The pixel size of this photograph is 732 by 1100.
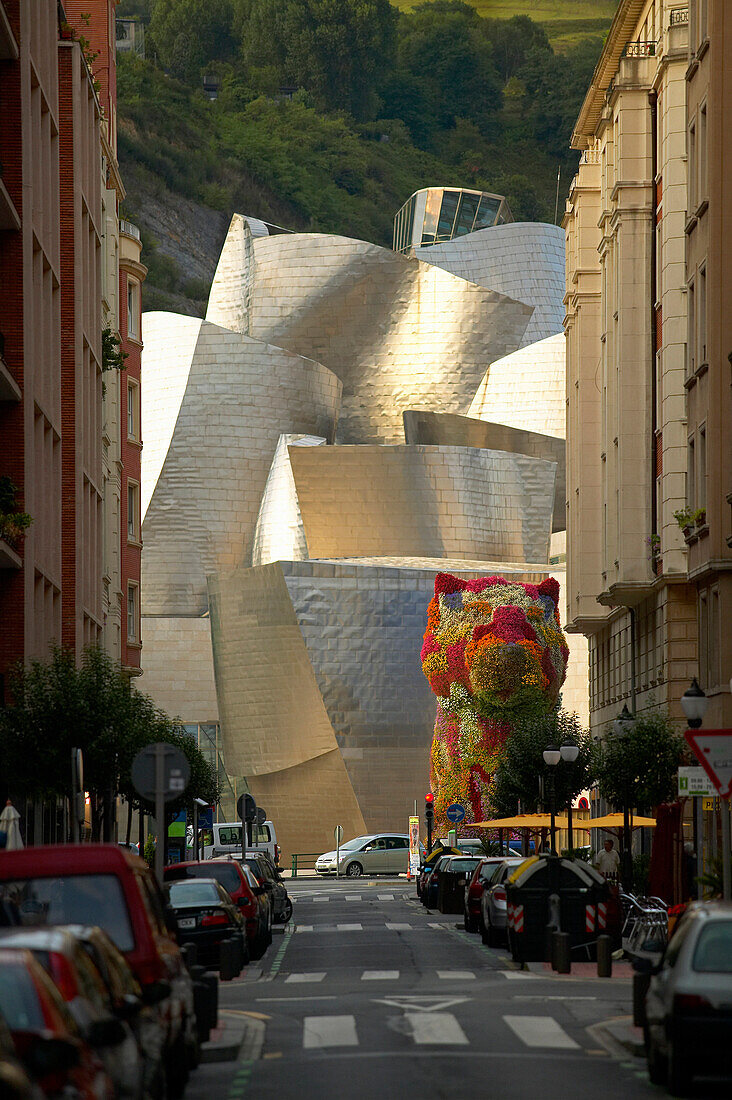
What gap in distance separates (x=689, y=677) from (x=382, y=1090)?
29.6m

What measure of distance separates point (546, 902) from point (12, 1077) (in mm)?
19511

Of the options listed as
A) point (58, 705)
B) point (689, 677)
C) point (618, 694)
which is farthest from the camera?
point (618, 694)

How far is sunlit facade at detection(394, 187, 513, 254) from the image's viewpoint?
4909 inches

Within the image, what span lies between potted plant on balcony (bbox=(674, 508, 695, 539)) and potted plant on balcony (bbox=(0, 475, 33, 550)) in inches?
573

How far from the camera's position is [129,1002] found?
1005 centimetres

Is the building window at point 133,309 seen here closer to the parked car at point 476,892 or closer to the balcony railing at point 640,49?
the balcony railing at point 640,49

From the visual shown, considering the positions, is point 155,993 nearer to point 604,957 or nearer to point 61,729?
point 604,957

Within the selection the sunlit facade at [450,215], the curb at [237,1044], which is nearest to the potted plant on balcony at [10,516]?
the curb at [237,1044]

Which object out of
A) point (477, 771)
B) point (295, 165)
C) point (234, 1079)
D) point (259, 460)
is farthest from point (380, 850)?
point (295, 165)

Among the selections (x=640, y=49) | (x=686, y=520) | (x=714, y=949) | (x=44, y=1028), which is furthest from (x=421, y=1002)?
(x=640, y=49)

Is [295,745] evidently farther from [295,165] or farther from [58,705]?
[295,165]

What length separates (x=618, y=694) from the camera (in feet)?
172

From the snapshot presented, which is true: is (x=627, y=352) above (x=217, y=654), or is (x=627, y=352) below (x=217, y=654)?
above

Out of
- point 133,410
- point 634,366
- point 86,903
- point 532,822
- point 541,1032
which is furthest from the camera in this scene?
point 133,410
